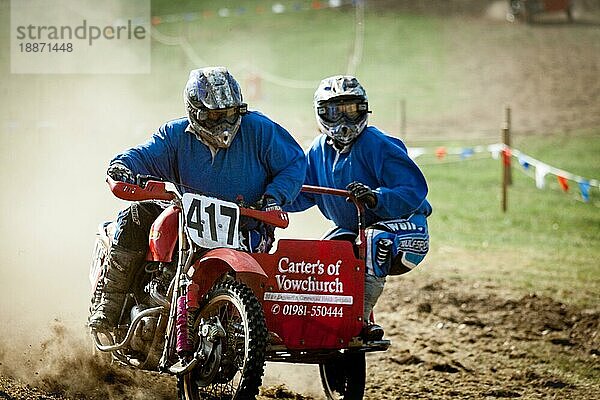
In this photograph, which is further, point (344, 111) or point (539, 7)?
point (539, 7)

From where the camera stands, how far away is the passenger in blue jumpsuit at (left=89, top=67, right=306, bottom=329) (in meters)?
7.05

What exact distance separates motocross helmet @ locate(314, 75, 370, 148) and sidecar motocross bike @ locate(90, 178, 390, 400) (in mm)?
926

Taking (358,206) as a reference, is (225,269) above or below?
below

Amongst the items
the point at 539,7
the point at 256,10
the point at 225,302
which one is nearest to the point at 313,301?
the point at 225,302

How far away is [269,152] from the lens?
7.29m

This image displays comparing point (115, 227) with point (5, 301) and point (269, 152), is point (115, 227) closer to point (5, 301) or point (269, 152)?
point (269, 152)

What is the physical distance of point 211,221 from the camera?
21.3 ft

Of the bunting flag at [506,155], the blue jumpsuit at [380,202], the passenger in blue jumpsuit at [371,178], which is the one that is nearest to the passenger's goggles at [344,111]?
the passenger in blue jumpsuit at [371,178]

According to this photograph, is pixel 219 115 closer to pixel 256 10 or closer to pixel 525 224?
pixel 525 224

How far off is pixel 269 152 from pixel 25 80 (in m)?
13.0

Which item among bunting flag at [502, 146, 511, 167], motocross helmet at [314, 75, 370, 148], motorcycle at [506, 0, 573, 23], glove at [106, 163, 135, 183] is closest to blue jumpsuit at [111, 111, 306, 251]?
glove at [106, 163, 135, 183]

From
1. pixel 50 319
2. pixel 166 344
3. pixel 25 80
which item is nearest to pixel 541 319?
pixel 50 319

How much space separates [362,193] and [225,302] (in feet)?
4.84

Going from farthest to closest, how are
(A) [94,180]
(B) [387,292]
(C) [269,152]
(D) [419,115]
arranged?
(D) [419,115] → (A) [94,180] → (B) [387,292] → (C) [269,152]
